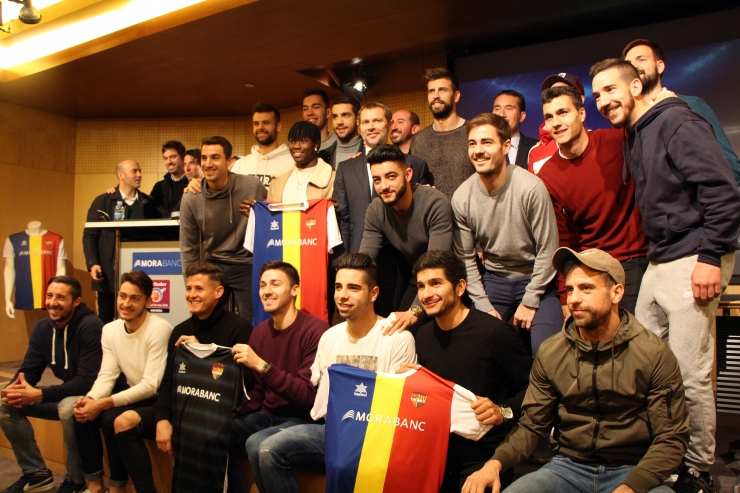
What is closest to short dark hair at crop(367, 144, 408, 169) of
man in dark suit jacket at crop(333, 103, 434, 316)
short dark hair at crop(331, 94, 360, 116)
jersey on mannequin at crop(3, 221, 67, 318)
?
man in dark suit jacket at crop(333, 103, 434, 316)

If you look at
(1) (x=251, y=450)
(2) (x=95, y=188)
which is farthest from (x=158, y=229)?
(2) (x=95, y=188)

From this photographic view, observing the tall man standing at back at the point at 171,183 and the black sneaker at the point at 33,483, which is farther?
the tall man standing at back at the point at 171,183

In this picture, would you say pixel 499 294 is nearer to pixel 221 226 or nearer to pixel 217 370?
pixel 217 370

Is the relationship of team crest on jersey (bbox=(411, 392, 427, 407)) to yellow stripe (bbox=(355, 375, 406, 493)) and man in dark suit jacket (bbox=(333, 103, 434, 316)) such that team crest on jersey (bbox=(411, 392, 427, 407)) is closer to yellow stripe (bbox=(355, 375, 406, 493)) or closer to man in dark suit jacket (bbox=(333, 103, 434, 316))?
yellow stripe (bbox=(355, 375, 406, 493))

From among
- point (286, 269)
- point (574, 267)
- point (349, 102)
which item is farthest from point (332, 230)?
point (574, 267)

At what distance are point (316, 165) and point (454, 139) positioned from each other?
3.34ft

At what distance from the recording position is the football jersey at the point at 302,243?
3.85 m

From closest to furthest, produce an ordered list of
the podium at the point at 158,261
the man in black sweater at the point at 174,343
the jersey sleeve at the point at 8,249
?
1. the man in black sweater at the point at 174,343
2. the podium at the point at 158,261
3. the jersey sleeve at the point at 8,249

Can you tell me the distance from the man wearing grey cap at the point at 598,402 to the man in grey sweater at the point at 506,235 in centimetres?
48

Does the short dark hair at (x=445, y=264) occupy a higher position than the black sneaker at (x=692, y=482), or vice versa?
the short dark hair at (x=445, y=264)

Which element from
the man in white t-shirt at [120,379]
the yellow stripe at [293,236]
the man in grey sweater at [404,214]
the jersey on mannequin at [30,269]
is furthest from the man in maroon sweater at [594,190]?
the jersey on mannequin at [30,269]

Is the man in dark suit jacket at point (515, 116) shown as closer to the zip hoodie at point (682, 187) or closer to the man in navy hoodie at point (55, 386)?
the zip hoodie at point (682, 187)

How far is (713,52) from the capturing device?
5.05m

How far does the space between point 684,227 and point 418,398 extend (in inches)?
52.6
